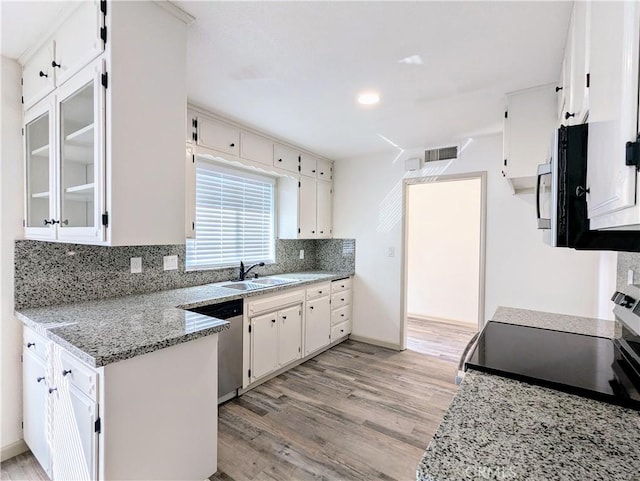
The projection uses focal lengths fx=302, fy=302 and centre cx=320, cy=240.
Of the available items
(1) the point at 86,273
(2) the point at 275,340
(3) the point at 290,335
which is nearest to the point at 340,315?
(3) the point at 290,335

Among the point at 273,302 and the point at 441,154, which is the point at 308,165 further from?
the point at 273,302

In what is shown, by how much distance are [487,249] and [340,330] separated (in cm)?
206

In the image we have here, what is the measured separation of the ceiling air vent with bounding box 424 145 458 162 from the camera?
3537mm

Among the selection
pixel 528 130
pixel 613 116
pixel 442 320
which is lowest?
pixel 442 320

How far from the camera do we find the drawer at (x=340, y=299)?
390cm

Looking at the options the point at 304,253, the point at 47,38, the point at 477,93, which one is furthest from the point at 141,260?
the point at 477,93

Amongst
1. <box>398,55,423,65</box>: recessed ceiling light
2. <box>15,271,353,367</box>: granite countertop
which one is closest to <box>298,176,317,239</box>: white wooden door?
<box>15,271,353,367</box>: granite countertop

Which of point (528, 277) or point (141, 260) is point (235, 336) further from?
point (528, 277)

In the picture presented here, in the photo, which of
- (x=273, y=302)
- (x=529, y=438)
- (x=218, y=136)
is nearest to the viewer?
(x=529, y=438)

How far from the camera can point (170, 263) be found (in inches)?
105

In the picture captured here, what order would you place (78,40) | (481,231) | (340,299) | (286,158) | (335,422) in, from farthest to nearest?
(340,299) < (286,158) < (481,231) < (335,422) < (78,40)

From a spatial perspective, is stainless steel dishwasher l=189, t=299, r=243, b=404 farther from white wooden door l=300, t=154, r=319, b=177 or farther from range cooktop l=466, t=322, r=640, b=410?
white wooden door l=300, t=154, r=319, b=177

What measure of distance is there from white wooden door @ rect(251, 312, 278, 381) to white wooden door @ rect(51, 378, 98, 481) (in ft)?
4.63

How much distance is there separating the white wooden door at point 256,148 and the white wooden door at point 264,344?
1.62m
